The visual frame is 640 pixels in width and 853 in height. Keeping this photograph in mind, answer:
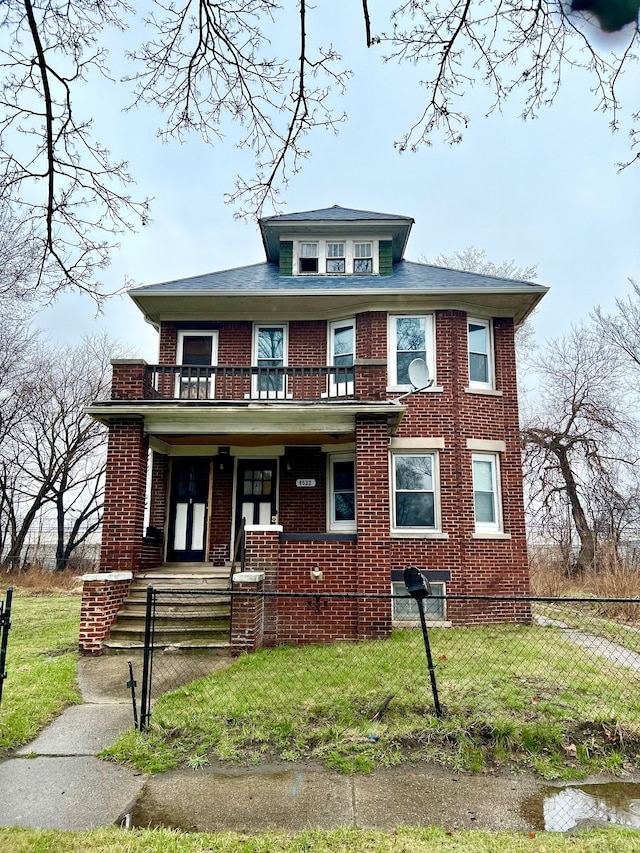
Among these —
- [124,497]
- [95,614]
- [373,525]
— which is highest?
[124,497]

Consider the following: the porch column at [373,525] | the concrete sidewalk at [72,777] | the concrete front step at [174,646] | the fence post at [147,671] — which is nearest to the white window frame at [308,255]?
the porch column at [373,525]

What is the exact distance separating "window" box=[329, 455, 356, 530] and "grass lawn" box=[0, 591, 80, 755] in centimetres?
554

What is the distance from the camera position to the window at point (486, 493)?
1218cm

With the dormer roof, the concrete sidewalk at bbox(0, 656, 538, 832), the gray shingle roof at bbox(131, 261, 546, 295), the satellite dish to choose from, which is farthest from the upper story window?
the concrete sidewalk at bbox(0, 656, 538, 832)

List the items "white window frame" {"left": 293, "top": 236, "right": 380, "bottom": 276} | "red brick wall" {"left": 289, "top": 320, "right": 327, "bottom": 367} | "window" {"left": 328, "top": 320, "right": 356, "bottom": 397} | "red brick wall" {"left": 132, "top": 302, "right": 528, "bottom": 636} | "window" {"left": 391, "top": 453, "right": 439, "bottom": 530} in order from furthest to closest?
"white window frame" {"left": 293, "top": 236, "right": 380, "bottom": 276}, "red brick wall" {"left": 289, "top": 320, "right": 327, "bottom": 367}, "window" {"left": 328, "top": 320, "right": 356, "bottom": 397}, "window" {"left": 391, "top": 453, "right": 439, "bottom": 530}, "red brick wall" {"left": 132, "top": 302, "right": 528, "bottom": 636}

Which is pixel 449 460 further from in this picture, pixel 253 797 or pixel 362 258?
pixel 253 797

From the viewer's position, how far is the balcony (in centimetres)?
1088

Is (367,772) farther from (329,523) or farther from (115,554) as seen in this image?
(329,523)

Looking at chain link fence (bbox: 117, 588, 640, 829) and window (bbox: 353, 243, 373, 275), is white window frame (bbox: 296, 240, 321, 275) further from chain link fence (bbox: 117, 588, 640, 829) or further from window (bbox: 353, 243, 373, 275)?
chain link fence (bbox: 117, 588, 640, 829)

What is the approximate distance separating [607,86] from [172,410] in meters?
7.78

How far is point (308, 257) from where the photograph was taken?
14.3 metres

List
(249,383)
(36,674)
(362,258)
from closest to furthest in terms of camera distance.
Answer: (36,674), (249,383), (362,258)

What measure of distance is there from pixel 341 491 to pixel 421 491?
1.74 m

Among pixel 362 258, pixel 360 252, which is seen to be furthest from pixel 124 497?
pixel 360 252
